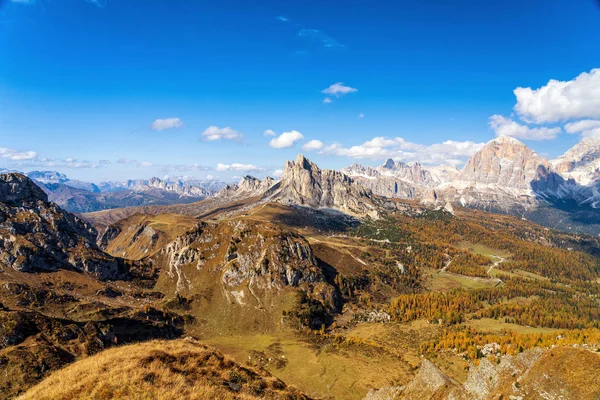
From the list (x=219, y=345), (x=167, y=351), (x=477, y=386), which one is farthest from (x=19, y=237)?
(x=477, y=386)

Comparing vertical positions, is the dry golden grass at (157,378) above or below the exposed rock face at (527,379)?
above

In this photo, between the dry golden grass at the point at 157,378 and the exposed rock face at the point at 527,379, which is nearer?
the dry golden grass at the point at 157,378

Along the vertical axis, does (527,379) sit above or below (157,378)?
below

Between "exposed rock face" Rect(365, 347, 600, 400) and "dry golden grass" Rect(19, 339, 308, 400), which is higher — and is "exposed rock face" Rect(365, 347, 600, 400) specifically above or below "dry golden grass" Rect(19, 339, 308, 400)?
below

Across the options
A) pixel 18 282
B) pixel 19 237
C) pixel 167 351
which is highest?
pixel 167 351

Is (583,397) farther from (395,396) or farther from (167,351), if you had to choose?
(167,351)

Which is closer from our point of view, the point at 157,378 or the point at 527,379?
the point at 157,378

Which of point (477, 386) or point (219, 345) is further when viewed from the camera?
point (219, 345)

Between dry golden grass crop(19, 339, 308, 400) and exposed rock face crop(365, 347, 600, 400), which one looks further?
exposed rock face crop(365, 347, 600, 400)
